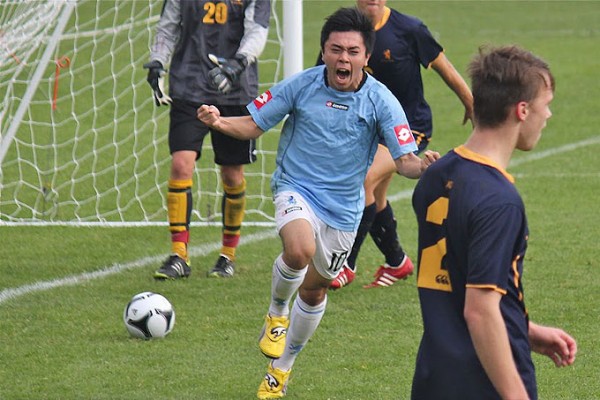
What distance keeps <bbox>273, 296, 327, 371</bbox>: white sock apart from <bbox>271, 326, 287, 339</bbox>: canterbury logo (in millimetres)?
51

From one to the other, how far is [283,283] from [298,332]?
230 mm

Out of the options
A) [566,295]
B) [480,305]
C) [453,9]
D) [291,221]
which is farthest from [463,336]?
[453,9]

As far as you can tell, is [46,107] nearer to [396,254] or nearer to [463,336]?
[396,254]

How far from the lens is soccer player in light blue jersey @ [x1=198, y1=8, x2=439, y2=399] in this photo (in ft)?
18.9

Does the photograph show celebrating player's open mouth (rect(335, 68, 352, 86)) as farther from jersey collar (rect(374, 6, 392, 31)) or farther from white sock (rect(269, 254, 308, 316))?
jersey collar (rect(374, 6, 392, 31))

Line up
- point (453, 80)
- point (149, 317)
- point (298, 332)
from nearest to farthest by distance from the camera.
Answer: point (298, 332)
point (149, 317)
point (453, 80)

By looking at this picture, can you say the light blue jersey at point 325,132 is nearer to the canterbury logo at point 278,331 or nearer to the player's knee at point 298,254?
the player's knee at point 298,254

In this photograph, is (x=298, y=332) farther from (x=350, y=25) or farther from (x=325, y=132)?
(x=350, y=25)

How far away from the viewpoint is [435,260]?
11.4ft

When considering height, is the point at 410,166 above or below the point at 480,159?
below

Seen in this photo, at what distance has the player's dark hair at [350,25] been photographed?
5.87m

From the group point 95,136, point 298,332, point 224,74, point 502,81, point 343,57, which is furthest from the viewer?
point 95,136

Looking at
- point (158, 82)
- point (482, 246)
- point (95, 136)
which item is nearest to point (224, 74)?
point (158, 82)

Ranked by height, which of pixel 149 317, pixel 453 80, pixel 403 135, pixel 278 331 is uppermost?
pixel 403 135
